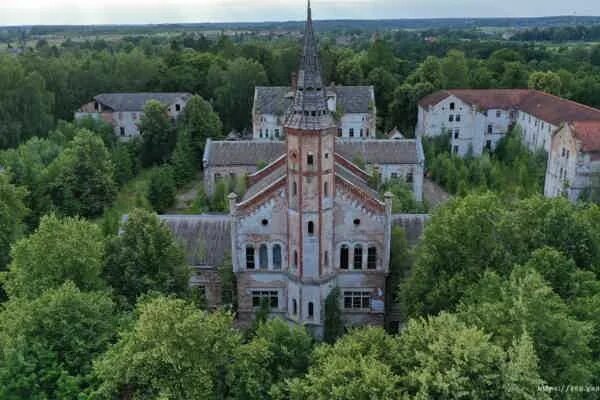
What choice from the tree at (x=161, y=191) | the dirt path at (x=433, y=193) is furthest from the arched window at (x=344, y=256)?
the tree at (x=161, y=191)

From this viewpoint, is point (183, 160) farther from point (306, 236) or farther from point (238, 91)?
point (306, 236)

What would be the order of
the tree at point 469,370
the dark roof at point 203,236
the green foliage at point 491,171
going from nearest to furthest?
the tree at point 469,370, the dark roof at point 203,236, the green foliage at point 491,171

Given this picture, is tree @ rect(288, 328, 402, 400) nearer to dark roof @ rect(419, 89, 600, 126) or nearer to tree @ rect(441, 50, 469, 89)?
dark roof @ rect(419, 89, 600, 126)

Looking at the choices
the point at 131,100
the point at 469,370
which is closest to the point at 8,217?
the point at 469,370

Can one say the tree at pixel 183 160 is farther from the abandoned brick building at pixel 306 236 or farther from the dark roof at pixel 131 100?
the abandoned brick building at pixel 306 236

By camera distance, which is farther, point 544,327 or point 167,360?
point 544,327

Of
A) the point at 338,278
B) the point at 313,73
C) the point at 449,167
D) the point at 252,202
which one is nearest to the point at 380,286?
the point at 338,278

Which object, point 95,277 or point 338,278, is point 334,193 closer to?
point 338,278
